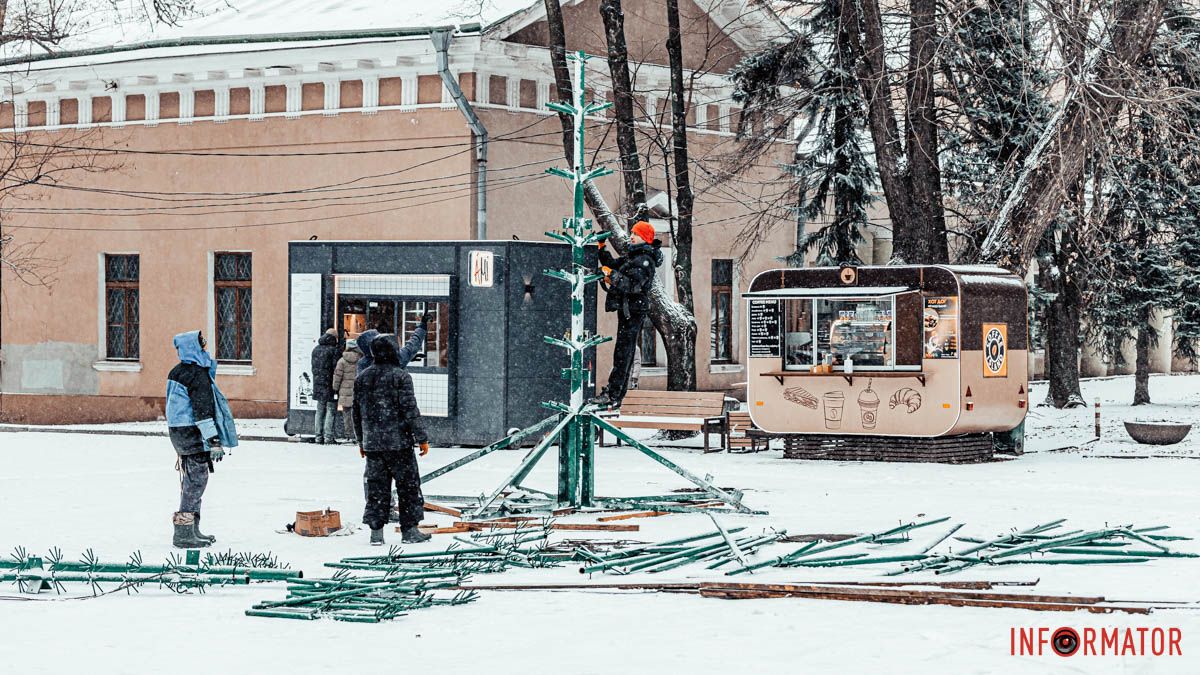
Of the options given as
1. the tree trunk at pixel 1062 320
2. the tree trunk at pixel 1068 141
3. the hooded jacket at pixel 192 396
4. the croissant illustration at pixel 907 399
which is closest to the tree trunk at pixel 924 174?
the tree trunk at pixel 1068 141

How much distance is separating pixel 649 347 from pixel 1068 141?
420 inches

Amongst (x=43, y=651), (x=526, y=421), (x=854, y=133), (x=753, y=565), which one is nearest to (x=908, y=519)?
(x=753, y=565)

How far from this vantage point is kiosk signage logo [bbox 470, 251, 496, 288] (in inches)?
899

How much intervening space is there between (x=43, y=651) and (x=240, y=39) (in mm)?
22057

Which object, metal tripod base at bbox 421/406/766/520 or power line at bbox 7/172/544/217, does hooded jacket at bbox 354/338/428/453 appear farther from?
power line at bbox 7/172/544/217

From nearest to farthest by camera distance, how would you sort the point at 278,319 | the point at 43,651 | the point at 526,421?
the point at 43,651
the point at 526,421
the point at 278,319

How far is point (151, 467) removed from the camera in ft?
65.3

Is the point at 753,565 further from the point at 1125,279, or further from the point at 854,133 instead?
the point at 1125,279

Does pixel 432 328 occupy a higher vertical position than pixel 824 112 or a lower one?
lower

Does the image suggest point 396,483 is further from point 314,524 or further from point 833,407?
point 833,407

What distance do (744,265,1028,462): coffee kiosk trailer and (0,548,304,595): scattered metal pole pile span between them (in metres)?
10.9

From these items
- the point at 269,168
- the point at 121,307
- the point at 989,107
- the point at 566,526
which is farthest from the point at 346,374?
the point at 989,107

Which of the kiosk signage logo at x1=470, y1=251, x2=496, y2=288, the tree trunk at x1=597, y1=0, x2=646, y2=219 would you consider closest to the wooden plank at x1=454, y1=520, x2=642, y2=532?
the kiosk signage logo at x1=470, y1=251, x2=496, y2=288

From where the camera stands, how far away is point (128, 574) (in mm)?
10906
